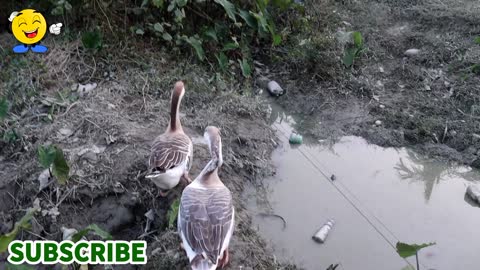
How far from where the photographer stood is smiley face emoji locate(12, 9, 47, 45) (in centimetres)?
524

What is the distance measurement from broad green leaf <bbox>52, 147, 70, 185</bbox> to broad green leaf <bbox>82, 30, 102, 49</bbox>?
201 centimetres

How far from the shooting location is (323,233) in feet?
14.3

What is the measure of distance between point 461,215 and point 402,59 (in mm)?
2559

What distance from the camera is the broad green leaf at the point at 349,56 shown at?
6.22 m

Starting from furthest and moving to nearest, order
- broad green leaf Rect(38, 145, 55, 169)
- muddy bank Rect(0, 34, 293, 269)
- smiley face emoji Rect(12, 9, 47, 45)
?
smiley face emoji Rect(12, 9, 47, 45)
muddy bank Rect(0, 34, 293, 269)
broad green leaf Rect(38, 145, 55, 169)

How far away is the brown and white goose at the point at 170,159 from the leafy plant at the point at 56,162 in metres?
0.64

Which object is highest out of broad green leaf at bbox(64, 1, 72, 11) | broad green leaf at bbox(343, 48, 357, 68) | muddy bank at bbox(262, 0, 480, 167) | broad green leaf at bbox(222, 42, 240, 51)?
broad green leaf at bbox(64, 1, 72, 11)

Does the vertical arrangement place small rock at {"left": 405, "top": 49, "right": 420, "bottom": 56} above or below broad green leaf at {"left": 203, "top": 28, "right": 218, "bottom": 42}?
below

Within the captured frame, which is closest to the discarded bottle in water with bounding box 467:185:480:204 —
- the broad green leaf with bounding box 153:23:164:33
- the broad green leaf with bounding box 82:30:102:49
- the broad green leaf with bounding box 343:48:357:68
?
the broad green leaf with bounding box 343:48:357:68

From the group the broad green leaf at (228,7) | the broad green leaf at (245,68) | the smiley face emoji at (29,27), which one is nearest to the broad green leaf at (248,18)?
the broad green leaf at (228,7)

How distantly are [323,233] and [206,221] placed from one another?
1330mm

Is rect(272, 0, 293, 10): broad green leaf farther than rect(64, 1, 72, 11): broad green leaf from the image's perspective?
Yes

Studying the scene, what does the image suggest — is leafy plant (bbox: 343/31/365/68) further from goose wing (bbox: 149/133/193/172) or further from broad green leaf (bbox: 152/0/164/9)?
goose wing (bbox: 149/133/193/172)

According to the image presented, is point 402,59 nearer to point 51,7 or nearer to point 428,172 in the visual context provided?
point 428,172
